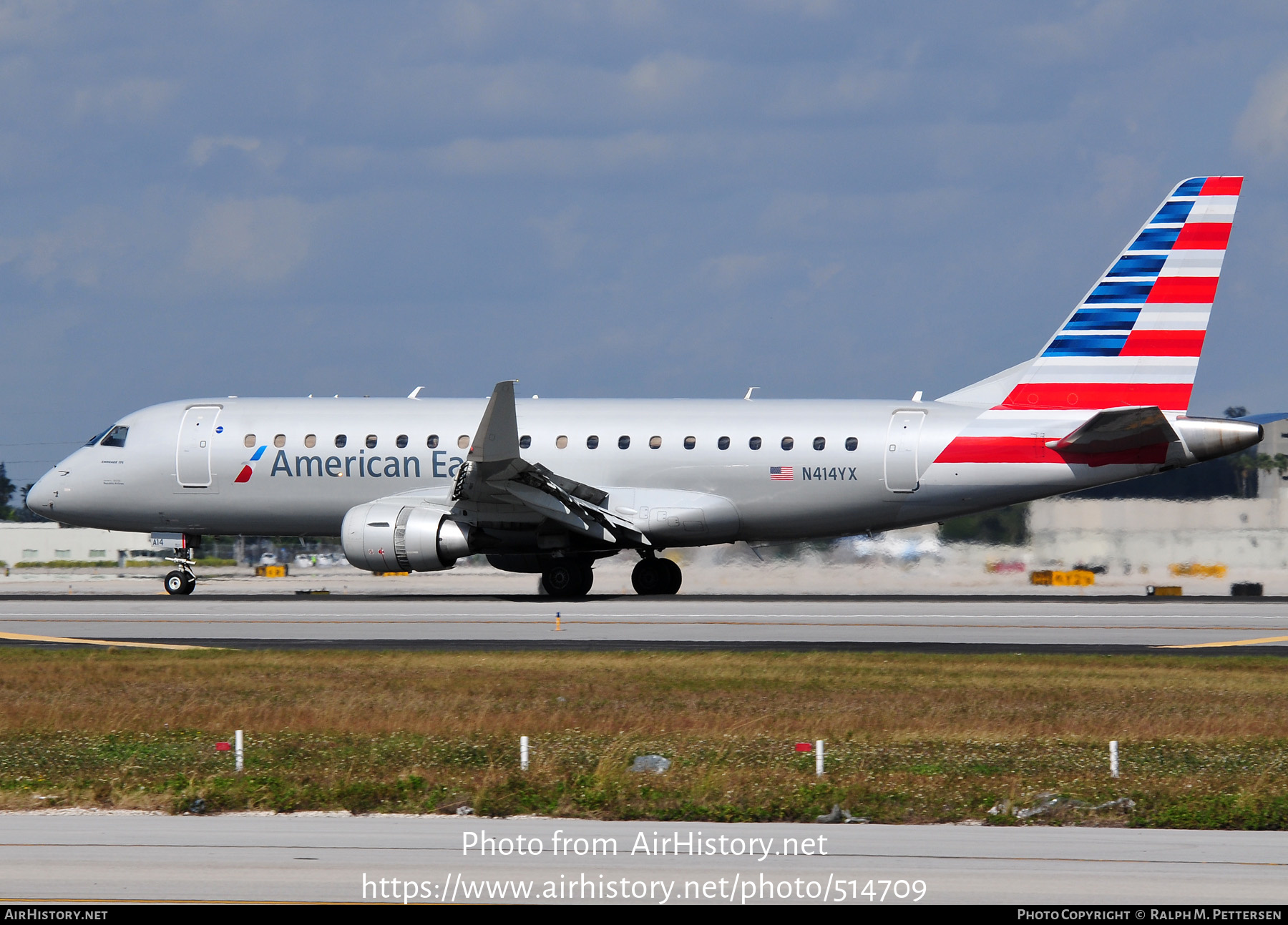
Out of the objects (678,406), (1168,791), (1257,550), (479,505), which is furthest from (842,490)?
(1168,791)

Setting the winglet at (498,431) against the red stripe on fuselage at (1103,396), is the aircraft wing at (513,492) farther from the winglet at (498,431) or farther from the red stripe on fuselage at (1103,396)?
the red stripe on fuselage at (1103,396)

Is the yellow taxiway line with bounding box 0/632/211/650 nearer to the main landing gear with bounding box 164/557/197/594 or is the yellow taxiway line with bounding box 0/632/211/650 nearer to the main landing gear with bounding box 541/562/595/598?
the main landing gear with bounding box 164/557/197/594

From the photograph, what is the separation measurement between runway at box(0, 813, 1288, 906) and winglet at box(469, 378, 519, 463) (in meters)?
19.3

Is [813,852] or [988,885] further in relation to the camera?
[813,852]

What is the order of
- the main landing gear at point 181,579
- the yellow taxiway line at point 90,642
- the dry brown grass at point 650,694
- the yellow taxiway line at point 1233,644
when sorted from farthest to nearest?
the main landing gear at point 181,579 < the yellow taxiway line at point 1233,644 < the yellow taxiway line at point 90,642 < the dry brown grass at point 650,694

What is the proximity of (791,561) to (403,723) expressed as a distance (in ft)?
81.0

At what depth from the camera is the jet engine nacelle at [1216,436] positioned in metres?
33.2

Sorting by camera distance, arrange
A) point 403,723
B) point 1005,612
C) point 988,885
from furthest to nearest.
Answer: point 1005,612, point 403,723, point 988,885

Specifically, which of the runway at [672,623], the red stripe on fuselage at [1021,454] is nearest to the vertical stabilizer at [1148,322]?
the red stripe on fuselage at [1021,454]

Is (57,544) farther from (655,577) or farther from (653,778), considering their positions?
(653,778)

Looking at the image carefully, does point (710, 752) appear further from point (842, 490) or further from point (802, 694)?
point (842, 490)

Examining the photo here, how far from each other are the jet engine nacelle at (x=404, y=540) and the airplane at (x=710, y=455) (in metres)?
0.05

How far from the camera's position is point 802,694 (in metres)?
19.7

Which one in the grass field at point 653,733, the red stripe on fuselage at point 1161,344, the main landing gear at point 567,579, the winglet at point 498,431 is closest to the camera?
the grass field at point 653,733
